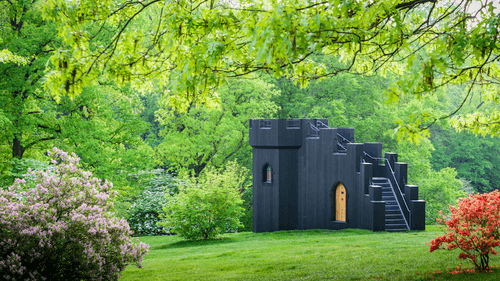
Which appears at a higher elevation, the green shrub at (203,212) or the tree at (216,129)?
the tree at (216,129)

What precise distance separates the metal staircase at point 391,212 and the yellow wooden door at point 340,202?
4.96ft

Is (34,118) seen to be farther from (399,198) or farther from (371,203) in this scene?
(399,198)

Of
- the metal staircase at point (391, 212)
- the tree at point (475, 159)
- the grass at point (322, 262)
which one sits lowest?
the grass at point (322, 262)

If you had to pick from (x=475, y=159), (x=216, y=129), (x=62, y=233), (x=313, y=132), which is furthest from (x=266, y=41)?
(x=475, y=159)

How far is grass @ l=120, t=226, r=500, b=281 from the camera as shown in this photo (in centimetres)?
837

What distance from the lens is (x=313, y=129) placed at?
18.6 meters

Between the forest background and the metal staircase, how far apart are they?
9.96 feet

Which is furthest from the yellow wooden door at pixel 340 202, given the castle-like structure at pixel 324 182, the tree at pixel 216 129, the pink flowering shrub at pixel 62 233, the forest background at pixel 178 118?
the pink flowering shrub at pixel 62 233

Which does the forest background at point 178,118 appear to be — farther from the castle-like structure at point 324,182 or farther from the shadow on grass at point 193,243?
the shadow on grass at point 193,243

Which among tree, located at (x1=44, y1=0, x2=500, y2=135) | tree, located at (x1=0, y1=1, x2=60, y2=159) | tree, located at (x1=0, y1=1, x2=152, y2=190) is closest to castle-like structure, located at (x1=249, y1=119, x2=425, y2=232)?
tree, located at (x1=0, y1=1, x2=152, y2=190)

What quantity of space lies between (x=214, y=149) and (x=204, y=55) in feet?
72.2

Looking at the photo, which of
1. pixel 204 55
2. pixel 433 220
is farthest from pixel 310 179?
pixel 204 55

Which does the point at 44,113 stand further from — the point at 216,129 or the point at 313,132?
the point at 216,129

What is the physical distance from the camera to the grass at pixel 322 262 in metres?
8.37
